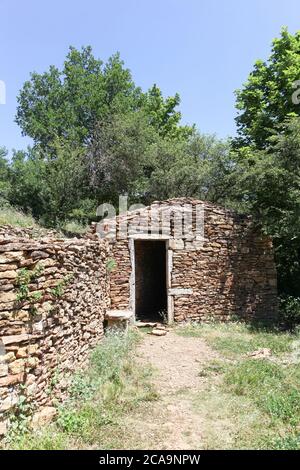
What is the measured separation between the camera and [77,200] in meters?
15.4

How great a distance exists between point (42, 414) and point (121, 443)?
899mm

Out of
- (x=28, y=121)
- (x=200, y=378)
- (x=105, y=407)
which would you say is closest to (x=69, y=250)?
(x=105, y=407)

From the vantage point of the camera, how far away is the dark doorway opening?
1137 cm

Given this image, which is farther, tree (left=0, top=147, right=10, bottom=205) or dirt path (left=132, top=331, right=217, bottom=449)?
tree (left=0, top=147, right=10, bottom=205)

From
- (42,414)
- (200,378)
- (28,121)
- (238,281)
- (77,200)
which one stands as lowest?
(200,378)

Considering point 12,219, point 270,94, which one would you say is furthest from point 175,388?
point 270,94


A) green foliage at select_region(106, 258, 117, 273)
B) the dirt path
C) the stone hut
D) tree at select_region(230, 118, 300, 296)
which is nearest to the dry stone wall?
the dirt path

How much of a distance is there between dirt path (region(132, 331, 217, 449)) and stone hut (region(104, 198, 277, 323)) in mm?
1300

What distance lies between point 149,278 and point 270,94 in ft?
30.0

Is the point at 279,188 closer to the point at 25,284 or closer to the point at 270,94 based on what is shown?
the point at 270,94

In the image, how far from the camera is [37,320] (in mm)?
3840

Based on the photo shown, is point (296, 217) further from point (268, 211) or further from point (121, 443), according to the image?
point (121, 443)

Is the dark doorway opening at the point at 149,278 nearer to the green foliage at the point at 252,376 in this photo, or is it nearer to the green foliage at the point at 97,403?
the green foliage at the point at 97,403

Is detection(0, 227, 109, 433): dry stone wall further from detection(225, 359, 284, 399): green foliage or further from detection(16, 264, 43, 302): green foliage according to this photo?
detection(225, 359, 284, 399): green foliage
